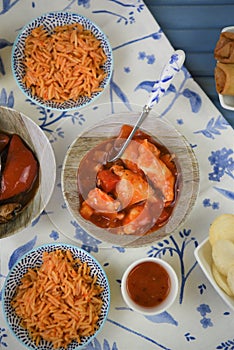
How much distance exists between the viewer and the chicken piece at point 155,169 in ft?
6.91

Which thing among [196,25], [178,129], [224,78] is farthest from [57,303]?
[196,25]

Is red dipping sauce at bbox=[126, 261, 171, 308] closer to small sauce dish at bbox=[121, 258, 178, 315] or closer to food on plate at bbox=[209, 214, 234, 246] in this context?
small sauce dish at bbox=[121, 258, 178, 315]

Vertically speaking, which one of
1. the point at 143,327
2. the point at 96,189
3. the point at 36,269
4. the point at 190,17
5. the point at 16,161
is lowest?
the point at 143,327

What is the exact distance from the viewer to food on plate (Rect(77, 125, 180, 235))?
2086 mm

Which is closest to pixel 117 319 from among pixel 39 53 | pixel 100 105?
pixel 100 105

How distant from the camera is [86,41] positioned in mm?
2170

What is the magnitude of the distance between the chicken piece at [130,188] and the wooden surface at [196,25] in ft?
1.37

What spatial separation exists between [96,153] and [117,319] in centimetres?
54

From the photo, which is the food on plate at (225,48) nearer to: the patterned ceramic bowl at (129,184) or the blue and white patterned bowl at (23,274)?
the patterned ceramic bowl at (129,184)

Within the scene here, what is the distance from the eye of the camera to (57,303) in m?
2.04

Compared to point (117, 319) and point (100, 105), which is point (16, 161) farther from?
point (117, 319)

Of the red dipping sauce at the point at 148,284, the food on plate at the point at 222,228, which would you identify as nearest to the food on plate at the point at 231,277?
the food on plate at the point at 222,228

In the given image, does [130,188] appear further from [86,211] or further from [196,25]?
[196,25]

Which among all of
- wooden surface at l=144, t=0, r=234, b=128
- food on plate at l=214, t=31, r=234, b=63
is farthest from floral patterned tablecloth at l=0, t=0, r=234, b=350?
food on plate at l=214, t=31, r=234, b=63
